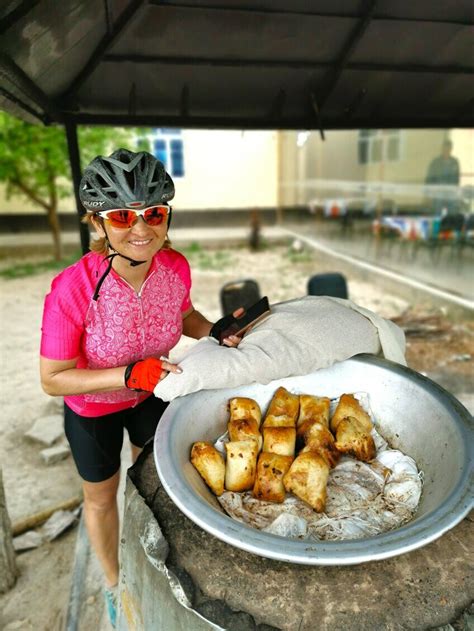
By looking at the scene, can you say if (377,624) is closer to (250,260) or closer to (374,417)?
A: (374,417)

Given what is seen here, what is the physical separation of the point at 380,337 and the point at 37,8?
1.81 metres

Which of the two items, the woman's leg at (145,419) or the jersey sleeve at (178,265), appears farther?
the woman's leg at (145,419)

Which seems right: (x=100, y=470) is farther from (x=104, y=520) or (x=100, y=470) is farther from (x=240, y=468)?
(x=240, y=468)

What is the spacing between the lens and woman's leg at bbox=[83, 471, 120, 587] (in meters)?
2.29

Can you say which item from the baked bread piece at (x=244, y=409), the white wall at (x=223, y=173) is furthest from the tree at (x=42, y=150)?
the baked bread piece at (x=244, y=409)

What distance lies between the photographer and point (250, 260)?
41.7ft

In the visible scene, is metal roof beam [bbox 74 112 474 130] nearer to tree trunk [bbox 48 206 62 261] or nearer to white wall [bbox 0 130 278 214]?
tree trunk [bbox 48 206 62 261]

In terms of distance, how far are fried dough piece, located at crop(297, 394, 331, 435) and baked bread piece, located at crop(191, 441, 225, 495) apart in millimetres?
366

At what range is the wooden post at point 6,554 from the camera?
104 inches

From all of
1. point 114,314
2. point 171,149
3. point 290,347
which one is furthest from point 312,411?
point 171,149

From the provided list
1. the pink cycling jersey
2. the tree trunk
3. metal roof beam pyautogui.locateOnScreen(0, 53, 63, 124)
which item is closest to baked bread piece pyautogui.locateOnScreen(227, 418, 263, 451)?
the pink cycling jersey

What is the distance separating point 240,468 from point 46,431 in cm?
336

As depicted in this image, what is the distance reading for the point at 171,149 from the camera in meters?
14.6

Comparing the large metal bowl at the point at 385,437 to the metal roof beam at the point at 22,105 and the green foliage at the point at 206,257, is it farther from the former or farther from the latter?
the green foliage at the point at 206,257
